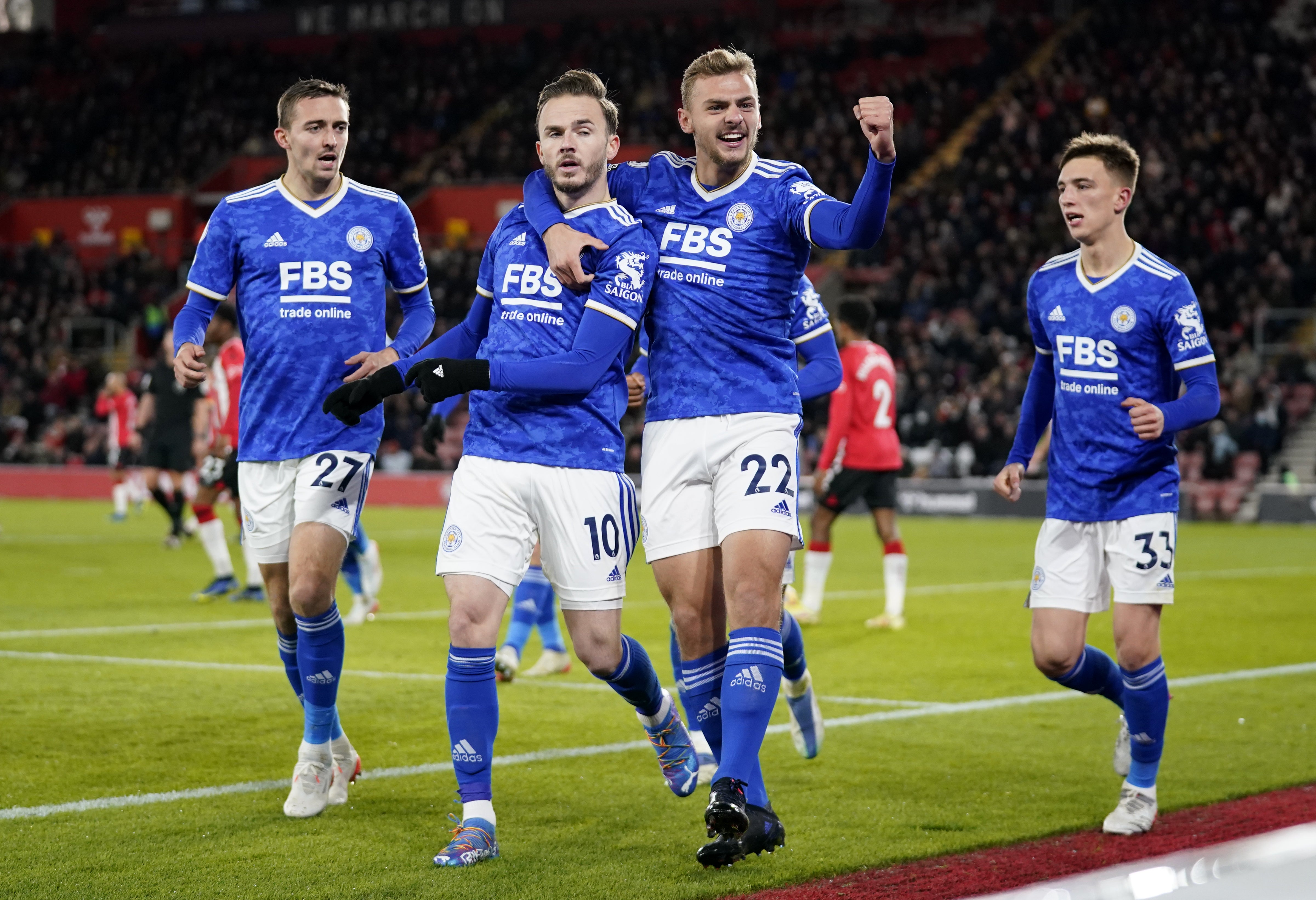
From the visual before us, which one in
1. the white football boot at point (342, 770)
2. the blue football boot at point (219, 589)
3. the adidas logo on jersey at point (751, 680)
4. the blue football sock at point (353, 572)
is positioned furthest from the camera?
the blue football boot at point (219, 589)

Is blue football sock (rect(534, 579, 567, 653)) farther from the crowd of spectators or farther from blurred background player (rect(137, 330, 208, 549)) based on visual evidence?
the crowd of spectators

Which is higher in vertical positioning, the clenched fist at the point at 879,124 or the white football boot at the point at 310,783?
the clenched fist at the point at 879,124

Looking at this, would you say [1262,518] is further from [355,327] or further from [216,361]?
[355,327]

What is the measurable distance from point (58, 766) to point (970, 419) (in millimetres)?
20838

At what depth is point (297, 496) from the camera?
548 centimetres

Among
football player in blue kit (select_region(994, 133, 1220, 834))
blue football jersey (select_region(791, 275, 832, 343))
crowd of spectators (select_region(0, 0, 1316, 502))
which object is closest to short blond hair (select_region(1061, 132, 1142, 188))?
football player in blue kit (select_region(994, 133, 1220, 834))

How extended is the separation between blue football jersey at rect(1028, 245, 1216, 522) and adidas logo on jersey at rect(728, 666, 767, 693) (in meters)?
1.55

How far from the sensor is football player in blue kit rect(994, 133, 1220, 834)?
216 inches

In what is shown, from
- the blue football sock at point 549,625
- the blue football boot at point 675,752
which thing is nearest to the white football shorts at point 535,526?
the blue football boot at point 675,752

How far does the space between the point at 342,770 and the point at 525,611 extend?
3.02m

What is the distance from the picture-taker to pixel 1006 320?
26797 mm

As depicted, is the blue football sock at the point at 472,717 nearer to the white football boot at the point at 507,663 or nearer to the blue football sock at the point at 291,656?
the blue football sock at the point at 291,656

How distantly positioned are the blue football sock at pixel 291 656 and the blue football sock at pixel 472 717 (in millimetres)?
1064

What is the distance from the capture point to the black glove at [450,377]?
4.59m
